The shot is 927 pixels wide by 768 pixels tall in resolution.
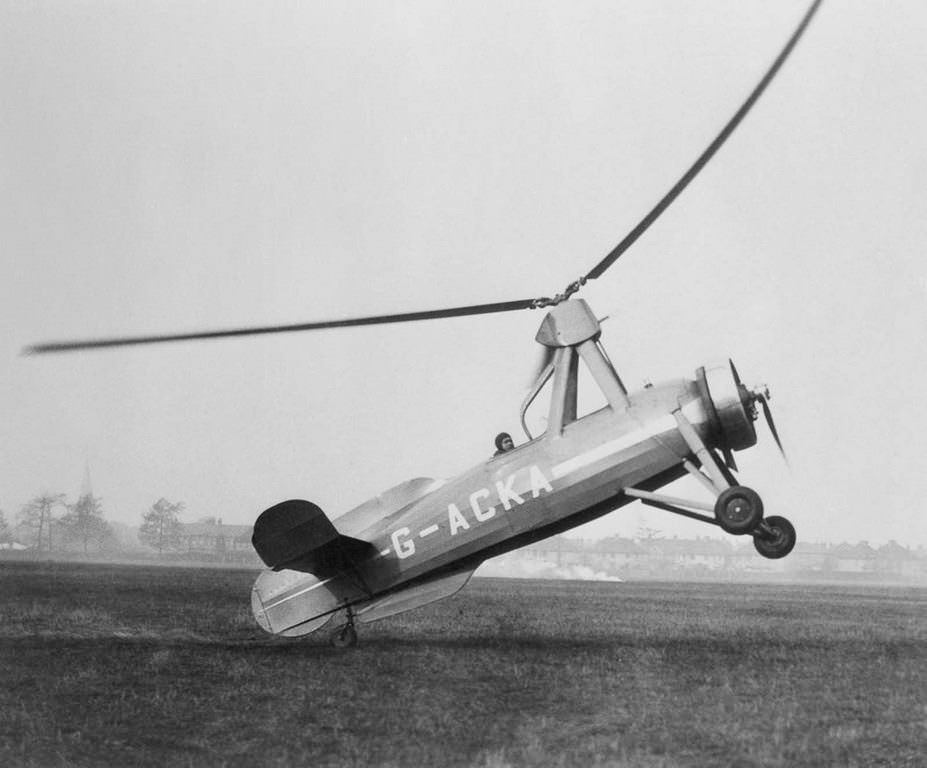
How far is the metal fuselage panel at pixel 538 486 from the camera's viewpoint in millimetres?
9969

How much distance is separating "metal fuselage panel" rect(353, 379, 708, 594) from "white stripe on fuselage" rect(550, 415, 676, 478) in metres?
0.01

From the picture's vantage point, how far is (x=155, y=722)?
8.29 m

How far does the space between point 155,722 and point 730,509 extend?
593 cm

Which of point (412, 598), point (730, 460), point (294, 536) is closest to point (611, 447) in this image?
point (730, 460)

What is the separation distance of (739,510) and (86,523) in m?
74.4

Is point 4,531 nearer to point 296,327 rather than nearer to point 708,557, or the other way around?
point 296,327

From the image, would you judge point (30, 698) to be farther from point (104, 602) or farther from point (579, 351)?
point (104, 602)

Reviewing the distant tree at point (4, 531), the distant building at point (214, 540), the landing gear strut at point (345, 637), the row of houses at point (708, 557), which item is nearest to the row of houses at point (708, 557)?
the row of houses at point (708, 557)

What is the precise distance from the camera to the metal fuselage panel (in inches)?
392

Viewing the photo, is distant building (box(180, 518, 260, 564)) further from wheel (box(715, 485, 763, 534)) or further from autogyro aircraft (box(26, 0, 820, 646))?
wheel (box(715, 485, 763, 534))

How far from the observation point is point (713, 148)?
Answer: 363 inches

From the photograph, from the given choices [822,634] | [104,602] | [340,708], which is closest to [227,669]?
[340,708]

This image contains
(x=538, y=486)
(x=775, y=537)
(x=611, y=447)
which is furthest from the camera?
(x=538, y=486)

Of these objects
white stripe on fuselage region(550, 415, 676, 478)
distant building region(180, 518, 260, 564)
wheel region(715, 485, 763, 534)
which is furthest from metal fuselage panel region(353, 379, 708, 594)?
distant building region(180, 518, 260, 564)
